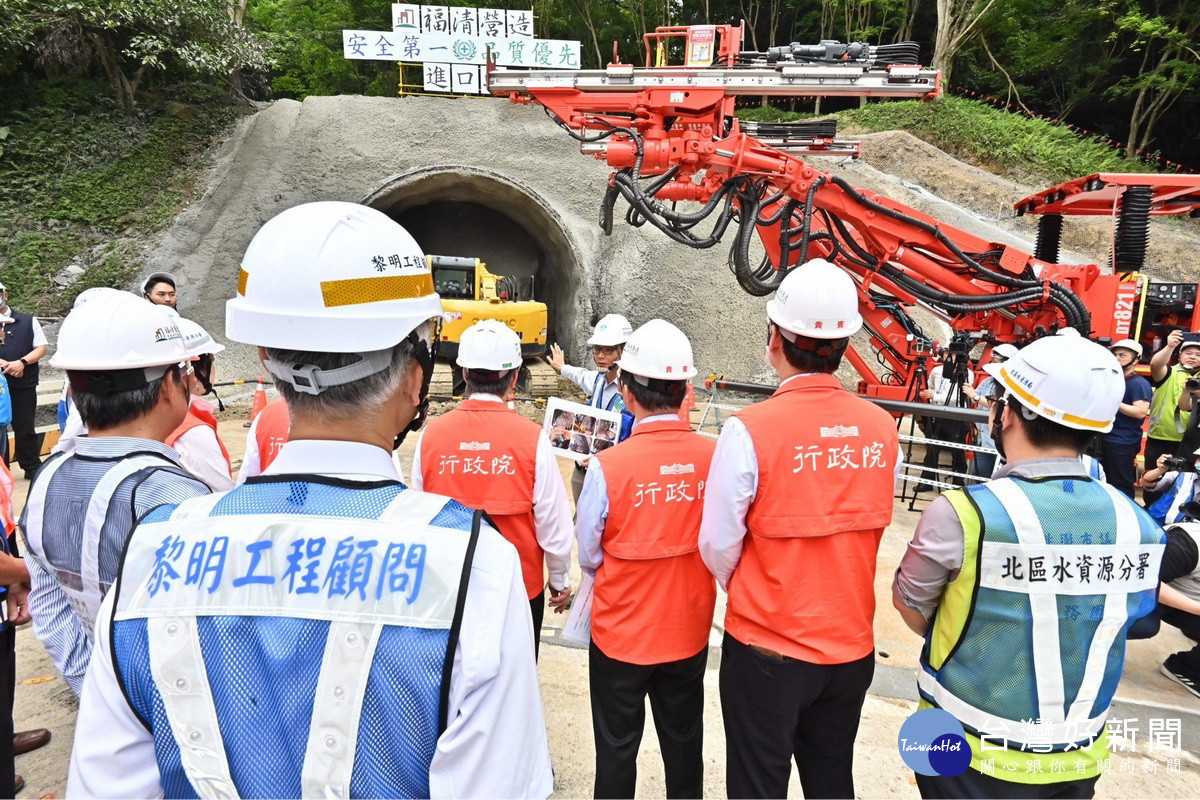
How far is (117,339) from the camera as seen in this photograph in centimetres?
185

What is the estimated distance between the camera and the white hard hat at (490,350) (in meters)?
3.02

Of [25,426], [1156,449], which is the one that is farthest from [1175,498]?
[25,426]

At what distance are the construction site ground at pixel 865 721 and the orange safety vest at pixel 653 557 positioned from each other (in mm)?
897

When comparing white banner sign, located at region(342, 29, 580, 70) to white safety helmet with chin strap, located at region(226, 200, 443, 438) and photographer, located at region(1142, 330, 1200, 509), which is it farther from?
white safety helmet with chin strap, located at region(226, 200, 443, 438)

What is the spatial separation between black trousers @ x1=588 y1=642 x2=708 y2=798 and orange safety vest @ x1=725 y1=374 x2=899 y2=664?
1.47 feet

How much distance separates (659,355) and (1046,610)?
1.55m

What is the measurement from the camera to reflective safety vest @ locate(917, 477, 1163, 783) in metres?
1.71

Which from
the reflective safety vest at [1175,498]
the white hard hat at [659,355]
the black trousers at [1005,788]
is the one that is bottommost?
the black trousers at [1005,788]

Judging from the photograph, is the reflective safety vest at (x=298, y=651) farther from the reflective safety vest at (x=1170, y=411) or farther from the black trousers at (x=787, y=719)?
the reflective safety vest at (x=1170, y=411)

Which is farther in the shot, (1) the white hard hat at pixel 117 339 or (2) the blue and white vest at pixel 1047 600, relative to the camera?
(1) the white hard hat at pixel 117 339

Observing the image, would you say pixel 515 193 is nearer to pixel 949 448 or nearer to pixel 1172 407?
pixel 949 448

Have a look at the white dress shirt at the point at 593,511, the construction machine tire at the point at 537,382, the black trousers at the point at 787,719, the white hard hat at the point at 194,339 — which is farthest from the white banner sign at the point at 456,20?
the black trousers at the point at 787,719

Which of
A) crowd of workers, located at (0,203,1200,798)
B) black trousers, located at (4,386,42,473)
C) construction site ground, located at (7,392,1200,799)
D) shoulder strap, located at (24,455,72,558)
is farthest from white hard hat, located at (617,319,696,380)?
black trousers, located at (4,386,42,473)

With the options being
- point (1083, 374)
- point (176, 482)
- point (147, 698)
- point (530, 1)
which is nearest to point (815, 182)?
point (1083, 374)
